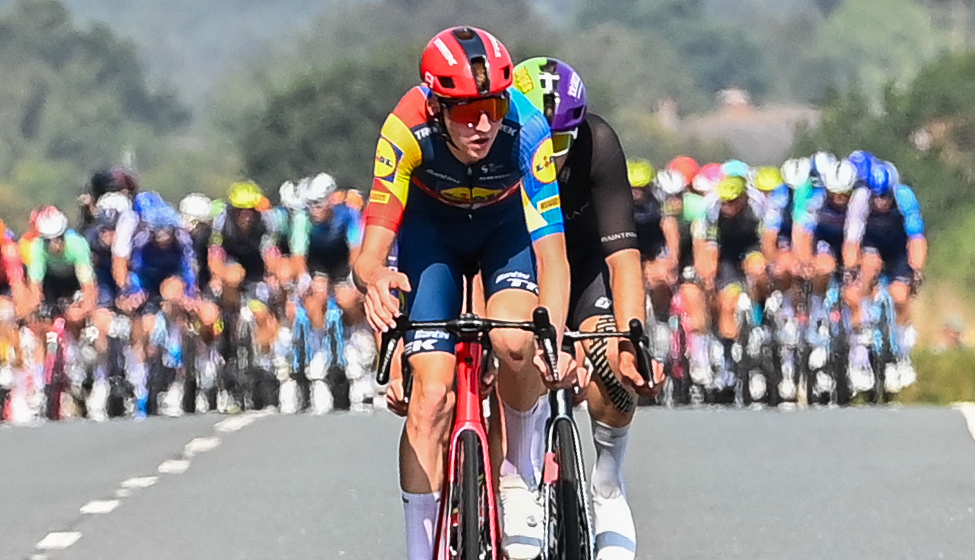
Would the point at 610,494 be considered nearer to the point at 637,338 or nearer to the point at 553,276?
the point at 637,338

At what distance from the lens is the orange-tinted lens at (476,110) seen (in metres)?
7.46

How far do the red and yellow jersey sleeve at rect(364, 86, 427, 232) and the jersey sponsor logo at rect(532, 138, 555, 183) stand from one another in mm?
351

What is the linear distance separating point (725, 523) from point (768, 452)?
2.94 meters

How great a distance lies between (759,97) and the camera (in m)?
139

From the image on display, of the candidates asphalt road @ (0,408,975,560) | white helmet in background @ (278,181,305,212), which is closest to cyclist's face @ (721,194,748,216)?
white helmet in background @ (278,181,305,212)

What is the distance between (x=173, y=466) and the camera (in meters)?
13.8

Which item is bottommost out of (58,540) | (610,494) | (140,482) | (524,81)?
(58,540)

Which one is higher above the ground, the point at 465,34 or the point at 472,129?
the point at 465,34

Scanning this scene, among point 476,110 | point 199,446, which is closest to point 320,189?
point 199,446

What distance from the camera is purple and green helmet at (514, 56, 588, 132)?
8180 millimetres

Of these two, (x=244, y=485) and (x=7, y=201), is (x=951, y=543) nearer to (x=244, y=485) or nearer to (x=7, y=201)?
(x=244, y=485)

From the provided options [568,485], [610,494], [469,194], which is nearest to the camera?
[568,485]

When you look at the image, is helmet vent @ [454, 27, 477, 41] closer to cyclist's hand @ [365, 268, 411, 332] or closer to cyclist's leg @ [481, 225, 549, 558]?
cyclist's hand @ [365, 268, 411, 332]

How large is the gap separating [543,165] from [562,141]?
515 mm
